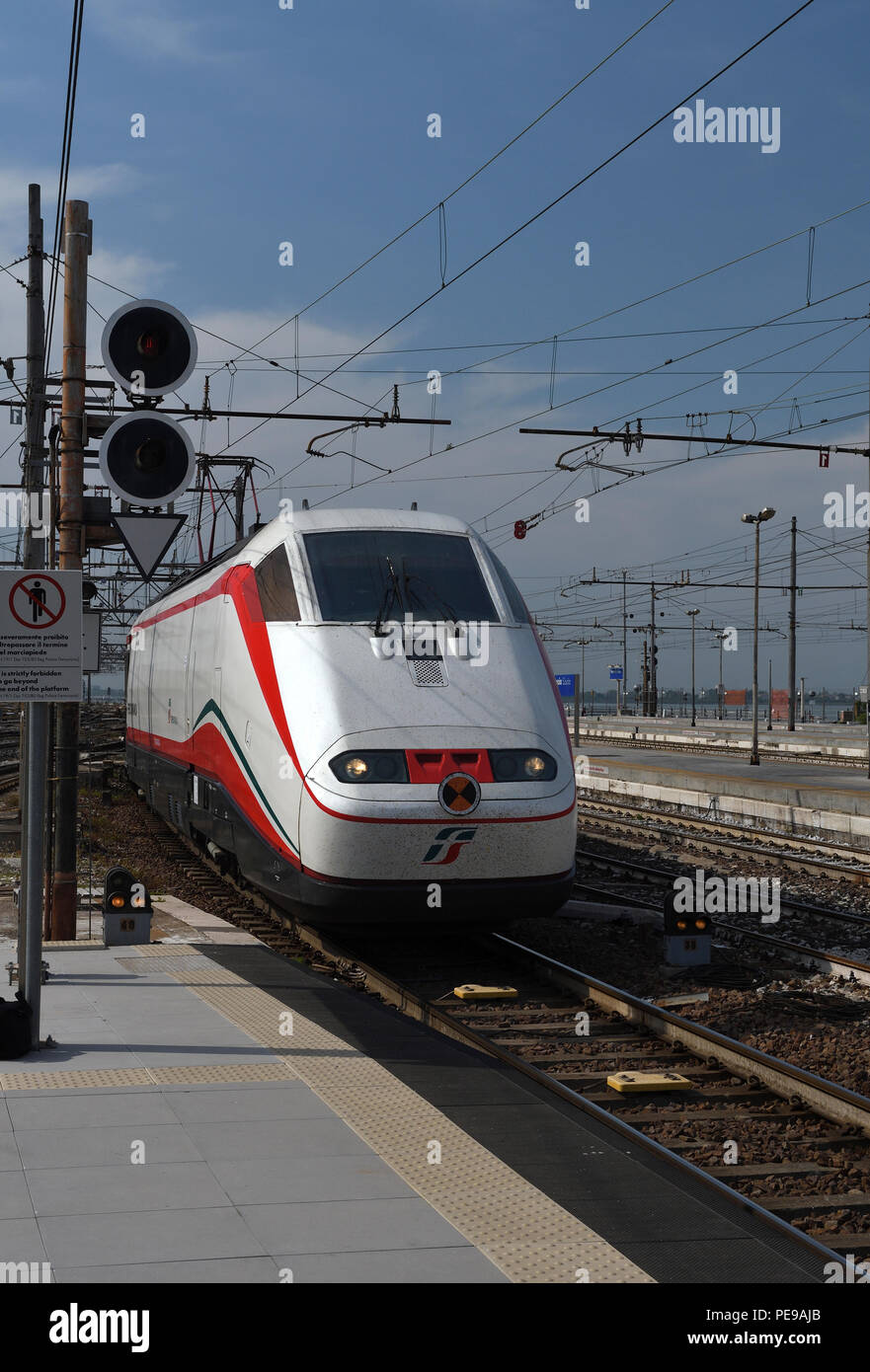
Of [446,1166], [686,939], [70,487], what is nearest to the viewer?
Answer: [446,1166]

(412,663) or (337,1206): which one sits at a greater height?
(412,663)

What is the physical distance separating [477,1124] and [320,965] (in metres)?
4.59

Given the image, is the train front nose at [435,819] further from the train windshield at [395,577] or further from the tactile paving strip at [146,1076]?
the tactile paving strip at [146,1076]

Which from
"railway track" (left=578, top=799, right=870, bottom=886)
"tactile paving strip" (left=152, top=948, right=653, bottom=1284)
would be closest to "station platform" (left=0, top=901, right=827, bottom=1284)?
"tactile paving strip" (left=152, top=948, right=653, bottom=1284)

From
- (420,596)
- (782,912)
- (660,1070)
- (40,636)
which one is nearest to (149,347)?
(420,596)

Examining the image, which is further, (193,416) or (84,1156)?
(193,416)

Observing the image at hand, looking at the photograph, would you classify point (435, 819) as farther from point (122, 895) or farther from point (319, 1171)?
point (319, 1171)

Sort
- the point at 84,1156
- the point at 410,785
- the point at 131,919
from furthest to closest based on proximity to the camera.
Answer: the point at 131,919 < the point at 410,785 < the point at 84,1156

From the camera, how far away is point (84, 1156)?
5.46 m

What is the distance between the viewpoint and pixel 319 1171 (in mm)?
5363

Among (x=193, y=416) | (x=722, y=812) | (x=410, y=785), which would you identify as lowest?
(x=722, y=812)

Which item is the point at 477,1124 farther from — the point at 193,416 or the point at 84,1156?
the point at 193,416

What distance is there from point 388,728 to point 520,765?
0.98 metres
